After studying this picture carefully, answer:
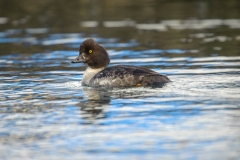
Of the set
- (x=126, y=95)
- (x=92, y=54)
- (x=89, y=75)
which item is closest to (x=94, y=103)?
(x=126, y=95)

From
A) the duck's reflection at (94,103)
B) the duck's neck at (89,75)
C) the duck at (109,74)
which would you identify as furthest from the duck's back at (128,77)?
the duck's neck at (89,75)

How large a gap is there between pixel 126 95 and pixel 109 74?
1.26 metres

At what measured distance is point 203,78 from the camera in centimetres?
1420

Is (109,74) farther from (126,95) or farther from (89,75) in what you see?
(126,95)

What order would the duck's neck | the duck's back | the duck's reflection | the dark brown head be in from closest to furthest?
the duck's reflection < the duck's back < the duck's neck < the dark brown head

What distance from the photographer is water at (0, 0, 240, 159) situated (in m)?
9.04

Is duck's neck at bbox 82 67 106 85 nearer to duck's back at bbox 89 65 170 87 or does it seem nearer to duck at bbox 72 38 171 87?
duck at bbox 72 38 171 87

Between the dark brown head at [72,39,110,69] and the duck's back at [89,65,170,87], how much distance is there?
844 millimetres

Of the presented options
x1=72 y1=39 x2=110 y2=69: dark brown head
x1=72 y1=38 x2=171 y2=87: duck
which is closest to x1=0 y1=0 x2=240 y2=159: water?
x1=72 y1=38 x2=171 y2=87: duck

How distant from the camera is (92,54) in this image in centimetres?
1487

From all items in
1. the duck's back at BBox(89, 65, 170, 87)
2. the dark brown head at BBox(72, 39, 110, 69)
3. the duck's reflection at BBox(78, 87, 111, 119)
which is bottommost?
the duck's reflection at BBox(78, 87, 111, 119)

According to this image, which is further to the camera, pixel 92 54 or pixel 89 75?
pixel 92 54

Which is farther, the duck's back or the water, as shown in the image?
the duck's back

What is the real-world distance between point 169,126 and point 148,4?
76.7 ft
